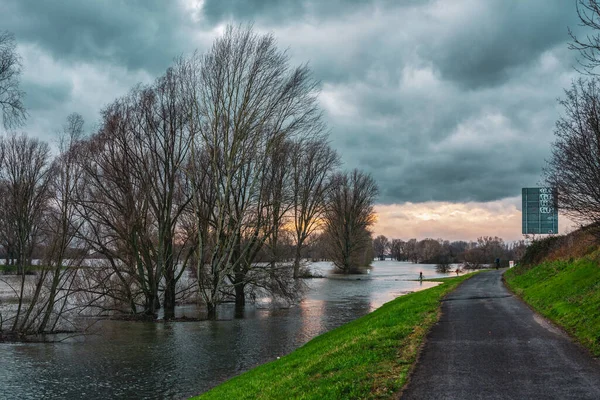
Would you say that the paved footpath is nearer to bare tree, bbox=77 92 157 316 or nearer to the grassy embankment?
the grassy embankment

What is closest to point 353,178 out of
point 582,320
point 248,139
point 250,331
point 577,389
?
point 248,139

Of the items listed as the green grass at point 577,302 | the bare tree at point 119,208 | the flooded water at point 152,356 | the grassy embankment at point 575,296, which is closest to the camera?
the green grass at point 577,302

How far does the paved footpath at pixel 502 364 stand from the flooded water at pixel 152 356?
6.62 m

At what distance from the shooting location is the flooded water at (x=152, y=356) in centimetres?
1300

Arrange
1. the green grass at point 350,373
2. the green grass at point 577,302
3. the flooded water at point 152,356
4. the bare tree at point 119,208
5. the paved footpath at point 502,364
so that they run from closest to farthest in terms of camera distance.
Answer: the paved footpath at point 502,364 → the green grass at point 350,373 → the green grass at point 577,302 → the flooded water at point 152,356 → the bare tree at point 119,208

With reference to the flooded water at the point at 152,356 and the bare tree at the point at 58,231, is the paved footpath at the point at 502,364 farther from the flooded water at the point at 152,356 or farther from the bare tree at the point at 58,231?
the bare tree at the point at 58,231

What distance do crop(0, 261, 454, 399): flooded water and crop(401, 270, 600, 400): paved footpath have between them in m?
6.62

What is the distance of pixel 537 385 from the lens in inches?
295

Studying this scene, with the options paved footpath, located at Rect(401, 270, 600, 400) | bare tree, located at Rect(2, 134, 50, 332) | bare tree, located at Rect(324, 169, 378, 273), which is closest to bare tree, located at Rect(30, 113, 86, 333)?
bare tree, located at Rect(2, 134, 50, 332)

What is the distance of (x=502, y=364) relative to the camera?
8.82 metres

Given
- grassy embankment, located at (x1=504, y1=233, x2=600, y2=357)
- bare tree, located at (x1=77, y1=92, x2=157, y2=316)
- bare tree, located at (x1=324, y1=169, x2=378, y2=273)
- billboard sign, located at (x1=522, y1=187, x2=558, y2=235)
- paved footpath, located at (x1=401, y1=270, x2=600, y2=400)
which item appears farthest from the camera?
bare tree, located at (x1=324, y1=169, x2=378, y2=273)

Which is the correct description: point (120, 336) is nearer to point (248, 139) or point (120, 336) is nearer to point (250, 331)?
point (250, 331)

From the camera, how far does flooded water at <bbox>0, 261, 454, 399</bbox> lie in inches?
512

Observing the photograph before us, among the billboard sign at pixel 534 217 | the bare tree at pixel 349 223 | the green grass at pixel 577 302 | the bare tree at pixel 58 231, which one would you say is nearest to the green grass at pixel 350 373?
the green grass at pixel 577 302
